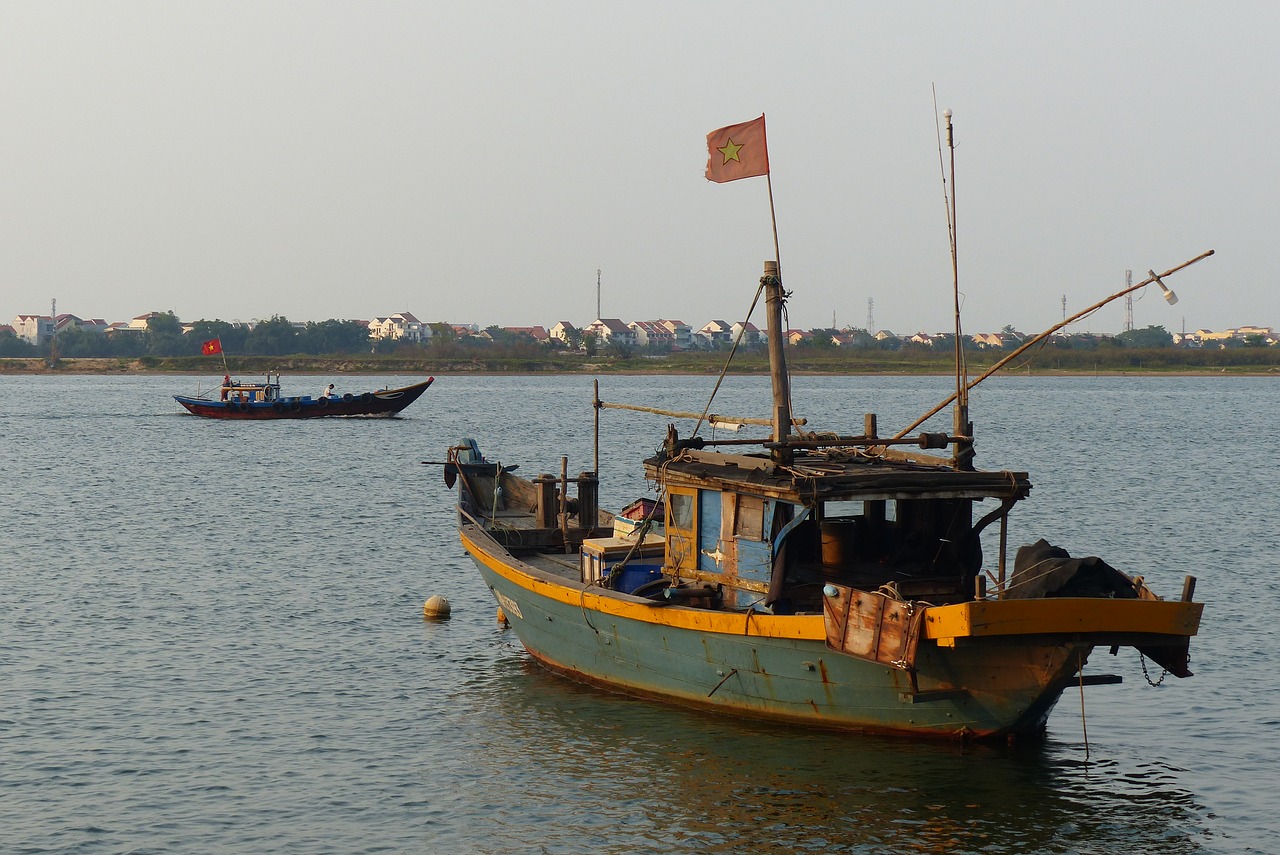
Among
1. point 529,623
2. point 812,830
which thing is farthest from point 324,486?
point 812,830

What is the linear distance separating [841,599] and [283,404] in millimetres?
73047

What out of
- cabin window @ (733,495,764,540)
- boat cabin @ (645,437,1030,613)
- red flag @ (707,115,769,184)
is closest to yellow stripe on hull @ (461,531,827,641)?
boat cabin @ (645,437,1030,613)

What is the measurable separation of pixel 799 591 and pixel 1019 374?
186875mm

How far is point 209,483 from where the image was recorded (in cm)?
4916

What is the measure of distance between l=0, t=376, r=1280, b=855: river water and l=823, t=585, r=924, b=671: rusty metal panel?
150cm

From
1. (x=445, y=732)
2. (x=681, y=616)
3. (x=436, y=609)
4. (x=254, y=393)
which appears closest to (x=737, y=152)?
(x=681, y=616)

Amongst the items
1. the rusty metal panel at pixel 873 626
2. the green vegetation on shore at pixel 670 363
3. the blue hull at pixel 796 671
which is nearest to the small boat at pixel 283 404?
the blue hull at pixel 796 671

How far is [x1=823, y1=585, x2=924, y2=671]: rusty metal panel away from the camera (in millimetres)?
13508

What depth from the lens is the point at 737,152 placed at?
17109 millimetres

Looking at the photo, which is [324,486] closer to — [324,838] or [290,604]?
[290,604]

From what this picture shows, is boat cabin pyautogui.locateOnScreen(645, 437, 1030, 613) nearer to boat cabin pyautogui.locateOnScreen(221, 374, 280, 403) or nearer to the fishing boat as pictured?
the fishing boat

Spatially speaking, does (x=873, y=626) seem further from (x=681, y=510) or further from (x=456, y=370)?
(x=456, y=370)

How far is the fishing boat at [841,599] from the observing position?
13.5m

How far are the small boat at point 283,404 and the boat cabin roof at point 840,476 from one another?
65.3 m
